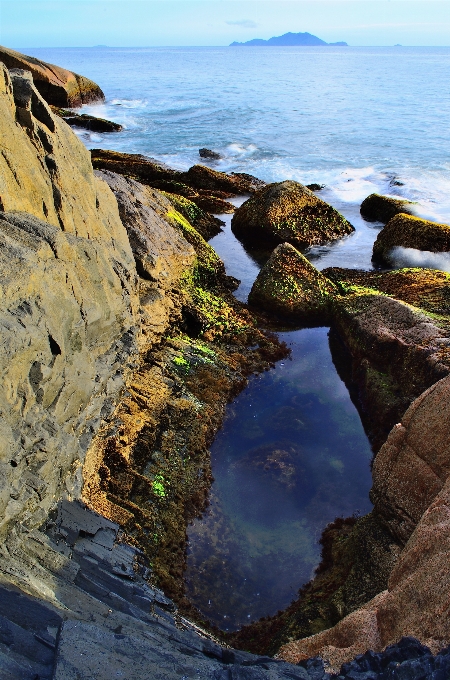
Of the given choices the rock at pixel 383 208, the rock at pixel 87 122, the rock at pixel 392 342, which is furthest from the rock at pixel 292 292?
the rock at pixel 87 122

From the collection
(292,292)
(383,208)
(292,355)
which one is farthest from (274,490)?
(383,208)

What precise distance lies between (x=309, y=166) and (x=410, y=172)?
7990mm

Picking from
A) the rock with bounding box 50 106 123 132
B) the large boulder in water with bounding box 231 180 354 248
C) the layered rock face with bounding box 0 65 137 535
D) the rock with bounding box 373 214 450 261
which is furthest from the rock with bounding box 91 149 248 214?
the rock with bounding box 50 106 123 132

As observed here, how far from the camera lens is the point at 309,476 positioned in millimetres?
11594

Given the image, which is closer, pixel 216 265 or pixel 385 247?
pixel 216 265

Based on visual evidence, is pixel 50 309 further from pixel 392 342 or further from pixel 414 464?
pixel 392 342

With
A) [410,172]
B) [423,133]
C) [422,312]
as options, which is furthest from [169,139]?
[422,312]

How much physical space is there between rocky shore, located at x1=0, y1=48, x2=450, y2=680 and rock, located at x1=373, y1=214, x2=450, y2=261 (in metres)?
4.60

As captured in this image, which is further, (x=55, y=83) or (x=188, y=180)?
(x=55, y=83)

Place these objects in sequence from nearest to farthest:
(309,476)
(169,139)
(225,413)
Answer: (309,476) → (225,413) → (169,139)

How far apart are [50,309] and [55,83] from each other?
173ft

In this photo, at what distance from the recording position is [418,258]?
21125mm

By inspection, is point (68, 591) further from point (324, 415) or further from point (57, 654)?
point (324, 415)

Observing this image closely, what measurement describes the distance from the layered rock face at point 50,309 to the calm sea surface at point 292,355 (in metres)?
3.46
